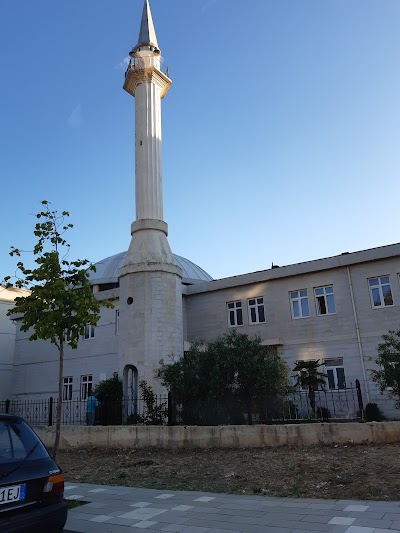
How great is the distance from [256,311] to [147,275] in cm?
591

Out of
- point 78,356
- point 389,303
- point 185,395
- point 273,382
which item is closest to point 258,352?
point 273,382

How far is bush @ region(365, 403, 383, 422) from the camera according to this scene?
57.3ft

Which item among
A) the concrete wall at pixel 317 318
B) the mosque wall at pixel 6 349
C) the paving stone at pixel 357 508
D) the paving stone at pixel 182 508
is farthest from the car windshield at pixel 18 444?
the mosque wall at pixel 6 349

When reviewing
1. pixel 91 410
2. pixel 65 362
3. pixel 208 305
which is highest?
pixel 208 305

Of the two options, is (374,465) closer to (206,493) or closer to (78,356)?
(206,493)

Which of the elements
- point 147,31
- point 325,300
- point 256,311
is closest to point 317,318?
point 325,300

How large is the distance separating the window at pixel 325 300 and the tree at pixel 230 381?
6.98 meters

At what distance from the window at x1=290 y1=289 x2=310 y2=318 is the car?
1777 cm

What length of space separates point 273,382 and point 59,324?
747 cm

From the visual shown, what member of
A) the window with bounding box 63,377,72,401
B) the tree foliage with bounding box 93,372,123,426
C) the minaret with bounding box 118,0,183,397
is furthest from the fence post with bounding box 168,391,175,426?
the window with bounding box 63,377,72,401

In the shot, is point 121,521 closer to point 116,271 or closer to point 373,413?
point 373,413

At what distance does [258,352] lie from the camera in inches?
566

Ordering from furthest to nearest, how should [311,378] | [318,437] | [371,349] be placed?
[371,349], [311,378], [318,437]

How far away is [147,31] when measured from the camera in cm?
2770
